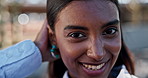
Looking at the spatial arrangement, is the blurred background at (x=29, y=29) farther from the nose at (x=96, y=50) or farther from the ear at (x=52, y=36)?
the nose at (x=96, y=50)

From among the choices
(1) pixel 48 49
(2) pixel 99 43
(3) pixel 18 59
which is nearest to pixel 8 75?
(3) pixel 18 59

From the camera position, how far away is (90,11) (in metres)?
1.12

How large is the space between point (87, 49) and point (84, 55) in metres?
0.03

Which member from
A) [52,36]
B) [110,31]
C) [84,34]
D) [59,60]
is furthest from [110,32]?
[59,60]

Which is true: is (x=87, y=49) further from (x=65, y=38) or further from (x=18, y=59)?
(x=18, y=59)

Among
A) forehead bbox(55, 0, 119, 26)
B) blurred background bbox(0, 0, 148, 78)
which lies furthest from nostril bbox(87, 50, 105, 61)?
blurred background bbox(0, 0, 148, 78)

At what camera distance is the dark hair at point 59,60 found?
3.98ft

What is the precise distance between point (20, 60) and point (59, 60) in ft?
0.78

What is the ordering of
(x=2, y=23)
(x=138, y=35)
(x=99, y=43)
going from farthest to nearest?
1. (x=138, y=35)
2. (x=2, y=23)
3. (x=99, y=43)

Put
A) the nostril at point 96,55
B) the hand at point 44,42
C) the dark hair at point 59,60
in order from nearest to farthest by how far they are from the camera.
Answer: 1. the nostril at point 96,55
2. the dark hair at point 59,60
3. the hand at point 44,42

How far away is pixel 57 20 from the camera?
1.22m

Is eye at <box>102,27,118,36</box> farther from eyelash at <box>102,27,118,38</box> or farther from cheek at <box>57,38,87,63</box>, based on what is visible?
cheek at <box>57,38,87,63</box>

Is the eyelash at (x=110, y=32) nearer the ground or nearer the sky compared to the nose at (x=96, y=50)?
nearer the sky

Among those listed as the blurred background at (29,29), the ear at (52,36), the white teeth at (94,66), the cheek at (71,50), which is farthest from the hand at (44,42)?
the blurred background at (29,29)
